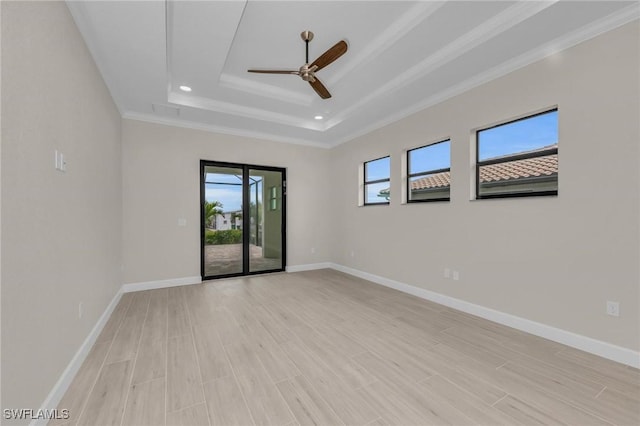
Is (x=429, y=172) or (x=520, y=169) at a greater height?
(x=429, y=172)

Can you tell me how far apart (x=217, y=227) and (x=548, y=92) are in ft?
16.8

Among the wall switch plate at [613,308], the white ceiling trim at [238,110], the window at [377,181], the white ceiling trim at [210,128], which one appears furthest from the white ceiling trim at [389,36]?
the wall switch plate at [613,308]

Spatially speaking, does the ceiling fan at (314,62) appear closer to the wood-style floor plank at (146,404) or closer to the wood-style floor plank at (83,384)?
the wood-style floor plank at (146,404)

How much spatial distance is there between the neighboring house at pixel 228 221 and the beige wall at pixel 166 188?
1.24 feet

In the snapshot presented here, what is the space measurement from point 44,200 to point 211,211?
3365mm

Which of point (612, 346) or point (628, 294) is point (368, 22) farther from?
point (612, 346)

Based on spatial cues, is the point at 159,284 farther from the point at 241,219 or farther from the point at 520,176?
the point at 520,176

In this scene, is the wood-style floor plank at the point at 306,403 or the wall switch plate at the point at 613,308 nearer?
the wood-style floor plank at the point at 306,403

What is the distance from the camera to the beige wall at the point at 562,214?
84.1 inches

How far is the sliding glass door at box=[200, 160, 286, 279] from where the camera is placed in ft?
16.1

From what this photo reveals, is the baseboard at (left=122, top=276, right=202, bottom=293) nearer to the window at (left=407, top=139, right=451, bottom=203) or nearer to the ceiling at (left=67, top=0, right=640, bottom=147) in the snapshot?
the ceiling at (left=67, top=0, right=640, bottom=147)

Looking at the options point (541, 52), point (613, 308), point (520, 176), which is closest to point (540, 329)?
point (613, 308)

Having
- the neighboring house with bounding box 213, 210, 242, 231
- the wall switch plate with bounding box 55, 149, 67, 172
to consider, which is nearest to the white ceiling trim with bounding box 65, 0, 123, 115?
the wall switch plate with bounding box 55, 149, 67, 172

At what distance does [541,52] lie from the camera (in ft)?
8.46
